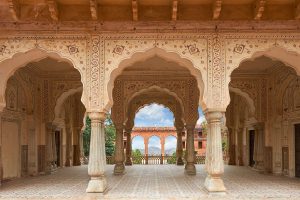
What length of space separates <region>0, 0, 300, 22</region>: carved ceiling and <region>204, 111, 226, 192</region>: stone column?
2226 millimetres

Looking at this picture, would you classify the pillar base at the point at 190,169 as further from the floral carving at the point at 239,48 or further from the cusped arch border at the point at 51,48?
the cusped arch border at the point at 51,48

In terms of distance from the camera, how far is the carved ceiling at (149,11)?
8.29 meters

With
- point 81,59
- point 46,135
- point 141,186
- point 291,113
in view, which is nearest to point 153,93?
point 46,135

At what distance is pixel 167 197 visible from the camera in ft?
26.4

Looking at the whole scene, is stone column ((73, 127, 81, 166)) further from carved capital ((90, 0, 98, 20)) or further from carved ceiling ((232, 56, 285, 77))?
carved capital ((90, 0, 98, 20))

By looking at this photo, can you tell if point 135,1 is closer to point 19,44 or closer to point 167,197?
point 19,44

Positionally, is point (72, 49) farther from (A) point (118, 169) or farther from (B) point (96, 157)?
(A) point (118, 169)

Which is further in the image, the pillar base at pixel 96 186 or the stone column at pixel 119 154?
the stone column at pixel 119 154

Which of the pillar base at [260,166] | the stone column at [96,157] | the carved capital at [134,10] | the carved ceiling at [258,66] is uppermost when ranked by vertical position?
the carved capital at [134,10]

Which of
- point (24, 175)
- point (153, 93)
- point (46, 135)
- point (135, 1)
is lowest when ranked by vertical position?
point (24, 175)

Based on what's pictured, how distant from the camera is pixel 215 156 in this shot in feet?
27.1

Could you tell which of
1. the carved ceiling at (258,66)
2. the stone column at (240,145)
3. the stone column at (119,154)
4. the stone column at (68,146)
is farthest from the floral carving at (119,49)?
the stone column at (240,145)

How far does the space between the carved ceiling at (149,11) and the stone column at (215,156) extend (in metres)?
2.23

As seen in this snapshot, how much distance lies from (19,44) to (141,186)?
4.54 m
